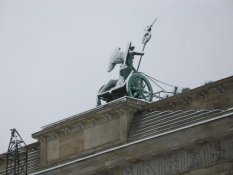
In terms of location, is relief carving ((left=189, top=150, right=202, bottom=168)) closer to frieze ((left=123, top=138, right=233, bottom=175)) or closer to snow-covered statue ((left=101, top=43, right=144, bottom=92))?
frieze ((left=123, top=138, right=233, bottom=175))

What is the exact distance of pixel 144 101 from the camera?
44.3 meters

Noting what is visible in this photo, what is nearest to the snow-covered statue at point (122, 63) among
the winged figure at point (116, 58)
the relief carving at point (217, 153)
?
the winged figure at point (116, 58)

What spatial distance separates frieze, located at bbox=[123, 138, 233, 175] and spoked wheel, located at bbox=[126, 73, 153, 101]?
5878mm

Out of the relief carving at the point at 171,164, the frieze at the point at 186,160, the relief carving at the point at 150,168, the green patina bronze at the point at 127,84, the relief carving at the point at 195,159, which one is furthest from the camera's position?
the green patina bronze at the point at 127,84

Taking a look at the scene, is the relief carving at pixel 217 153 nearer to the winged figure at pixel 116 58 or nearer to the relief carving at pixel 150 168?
the relief carving at pixel 150 168

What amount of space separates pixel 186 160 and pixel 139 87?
8.55 meters

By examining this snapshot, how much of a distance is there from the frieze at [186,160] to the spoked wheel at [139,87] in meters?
5.88

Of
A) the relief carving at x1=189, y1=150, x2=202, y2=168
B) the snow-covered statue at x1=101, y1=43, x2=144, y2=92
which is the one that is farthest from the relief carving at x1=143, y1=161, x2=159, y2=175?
the snow-covered statue at x1=101, y1=43, x2=144, y2=92

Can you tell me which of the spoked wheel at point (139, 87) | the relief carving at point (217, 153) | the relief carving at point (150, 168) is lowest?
the relief carving at point (217, 153)

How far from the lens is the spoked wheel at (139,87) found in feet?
152

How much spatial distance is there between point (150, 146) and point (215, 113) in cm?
371

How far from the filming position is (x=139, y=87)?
46719 mm

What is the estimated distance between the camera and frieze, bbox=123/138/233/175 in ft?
124

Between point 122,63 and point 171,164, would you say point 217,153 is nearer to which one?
point 171,164
